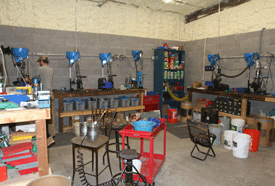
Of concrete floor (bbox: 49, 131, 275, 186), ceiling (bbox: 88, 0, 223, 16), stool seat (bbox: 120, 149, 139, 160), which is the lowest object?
concrete floor (bbox: 49, 131, 275, 186)

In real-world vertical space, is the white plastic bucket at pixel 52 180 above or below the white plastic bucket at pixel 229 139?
above

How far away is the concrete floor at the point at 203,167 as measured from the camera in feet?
8.65

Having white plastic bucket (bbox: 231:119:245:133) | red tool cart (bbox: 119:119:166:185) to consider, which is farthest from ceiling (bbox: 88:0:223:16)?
red tool cart (bbox: 119:119:166:185)

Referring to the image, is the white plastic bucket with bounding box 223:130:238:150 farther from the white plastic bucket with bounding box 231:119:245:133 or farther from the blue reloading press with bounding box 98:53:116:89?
the blue reloading press with bounding box 98:53:116:89

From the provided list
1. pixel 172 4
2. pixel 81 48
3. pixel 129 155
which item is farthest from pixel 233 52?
pixel 129 155

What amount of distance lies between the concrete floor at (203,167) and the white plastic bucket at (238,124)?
20.3 inches

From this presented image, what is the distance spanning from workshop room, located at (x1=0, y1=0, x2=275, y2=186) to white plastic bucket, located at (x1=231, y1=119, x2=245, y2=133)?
0.03 meters

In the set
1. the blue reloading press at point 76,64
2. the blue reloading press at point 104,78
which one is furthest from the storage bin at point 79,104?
the blue reloading press at point 104,78

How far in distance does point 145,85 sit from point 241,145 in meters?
3.48

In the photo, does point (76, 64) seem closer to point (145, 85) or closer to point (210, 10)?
point (145, 85)

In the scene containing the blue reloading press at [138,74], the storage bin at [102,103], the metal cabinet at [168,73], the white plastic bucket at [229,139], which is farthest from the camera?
the metal cabinet at [168,73]

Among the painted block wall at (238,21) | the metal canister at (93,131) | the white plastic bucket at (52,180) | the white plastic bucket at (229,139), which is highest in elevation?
the painted block wall at (238,21)

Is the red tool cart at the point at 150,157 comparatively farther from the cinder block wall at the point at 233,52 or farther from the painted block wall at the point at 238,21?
the painted block wall at the point at 238,21

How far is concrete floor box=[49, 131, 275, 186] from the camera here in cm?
264
